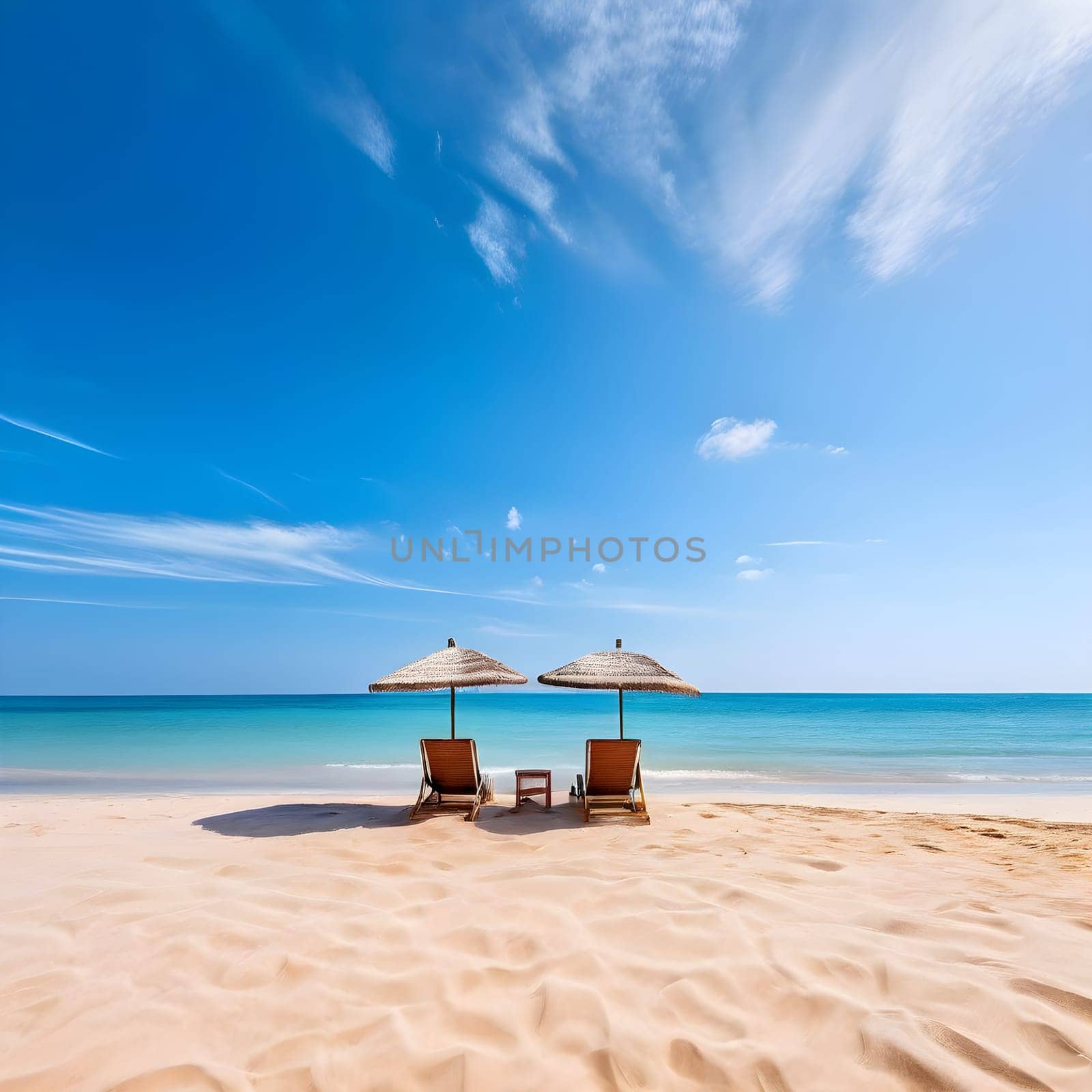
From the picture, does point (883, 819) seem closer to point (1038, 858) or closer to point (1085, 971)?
point (1038, 858)

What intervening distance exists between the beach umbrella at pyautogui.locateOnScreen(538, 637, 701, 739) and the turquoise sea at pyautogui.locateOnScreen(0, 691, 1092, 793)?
4051 mm

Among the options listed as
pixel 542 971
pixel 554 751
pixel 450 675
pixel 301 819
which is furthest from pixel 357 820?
pixel 554 751

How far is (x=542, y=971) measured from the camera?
2764mm

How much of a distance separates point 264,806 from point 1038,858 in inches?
324

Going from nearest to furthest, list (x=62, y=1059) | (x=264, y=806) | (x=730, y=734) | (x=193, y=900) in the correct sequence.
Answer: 1. (x=62, y=1059)
2. (x=193, y=900)
3. (x=264, y=806)
4. (x=730, y=734)

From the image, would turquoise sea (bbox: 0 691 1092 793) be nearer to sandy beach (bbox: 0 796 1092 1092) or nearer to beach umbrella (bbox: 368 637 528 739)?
beach umbrella (bbox: 368 637 528 739)

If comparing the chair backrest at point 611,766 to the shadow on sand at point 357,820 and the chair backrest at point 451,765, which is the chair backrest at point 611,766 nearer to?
the shadow on sand at point 357,820

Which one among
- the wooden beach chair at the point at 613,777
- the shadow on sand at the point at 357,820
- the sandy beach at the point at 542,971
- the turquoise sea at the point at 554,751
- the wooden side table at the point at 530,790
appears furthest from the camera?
the turquoise sea at the point at 554,751

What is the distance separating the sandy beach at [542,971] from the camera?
216 cm

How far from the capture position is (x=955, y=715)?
112ft

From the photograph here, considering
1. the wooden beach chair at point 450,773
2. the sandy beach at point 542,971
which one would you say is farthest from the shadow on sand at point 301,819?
the sandy beach at point 542,971

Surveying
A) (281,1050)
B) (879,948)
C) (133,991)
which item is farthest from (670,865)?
(133,991)

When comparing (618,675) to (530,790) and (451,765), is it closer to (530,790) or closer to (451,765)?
(530,790)

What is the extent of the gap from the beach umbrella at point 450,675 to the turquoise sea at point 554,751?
14.1 feet
